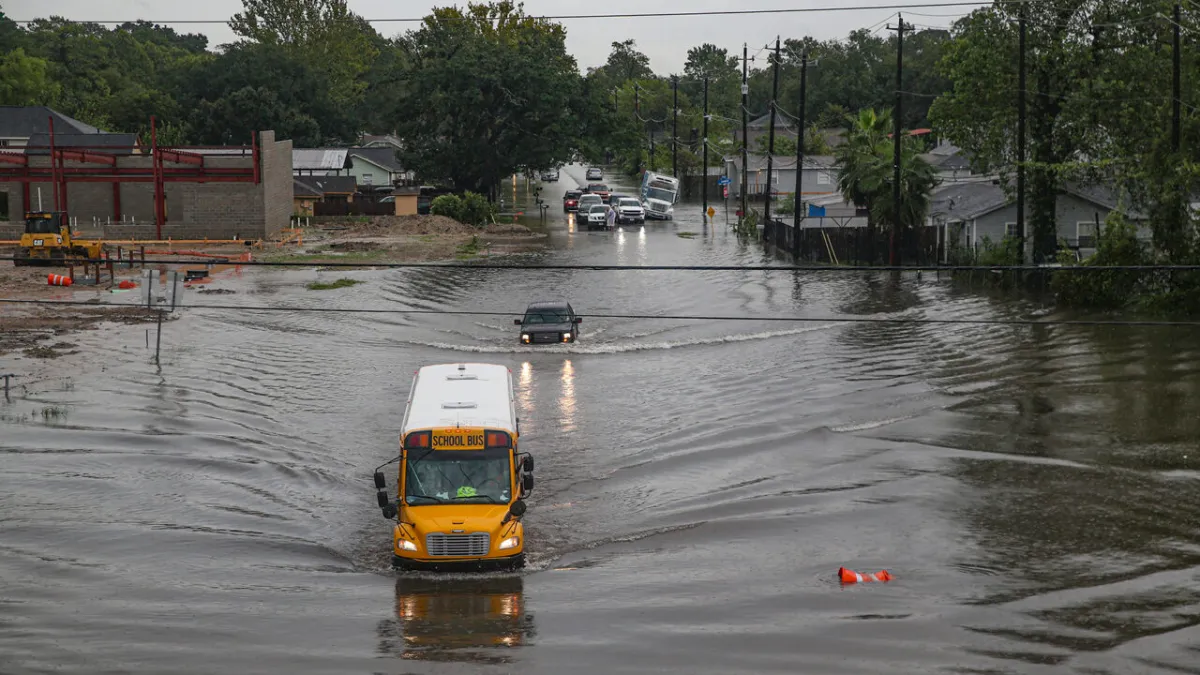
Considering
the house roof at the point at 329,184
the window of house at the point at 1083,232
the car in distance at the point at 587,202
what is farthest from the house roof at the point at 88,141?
the window of house at the point at 1083,232

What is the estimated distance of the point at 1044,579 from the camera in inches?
825

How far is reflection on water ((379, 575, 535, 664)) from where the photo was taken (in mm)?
17859

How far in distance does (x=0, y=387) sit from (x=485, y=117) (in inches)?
2529

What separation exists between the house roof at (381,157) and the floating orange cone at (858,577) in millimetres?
93268

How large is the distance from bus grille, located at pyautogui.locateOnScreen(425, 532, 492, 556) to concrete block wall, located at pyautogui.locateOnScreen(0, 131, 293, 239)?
186ft

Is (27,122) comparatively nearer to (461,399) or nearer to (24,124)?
(24,124)

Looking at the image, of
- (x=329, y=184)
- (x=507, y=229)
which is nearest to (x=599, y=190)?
(x=329, y=184)

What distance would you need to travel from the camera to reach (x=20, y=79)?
12000 centimetres

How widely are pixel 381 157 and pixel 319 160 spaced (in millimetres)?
12790

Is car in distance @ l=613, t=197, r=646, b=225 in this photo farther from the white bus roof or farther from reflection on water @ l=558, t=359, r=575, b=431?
the white bus roof

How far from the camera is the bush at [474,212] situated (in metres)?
88.2

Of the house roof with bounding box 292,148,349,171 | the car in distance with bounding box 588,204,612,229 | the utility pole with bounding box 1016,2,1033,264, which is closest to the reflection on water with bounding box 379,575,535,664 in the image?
the utility pole with bounding box 1016,2,1033,264

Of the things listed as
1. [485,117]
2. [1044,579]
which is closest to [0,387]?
[1044,579]

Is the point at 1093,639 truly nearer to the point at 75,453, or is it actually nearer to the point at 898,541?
the point at 898,541
